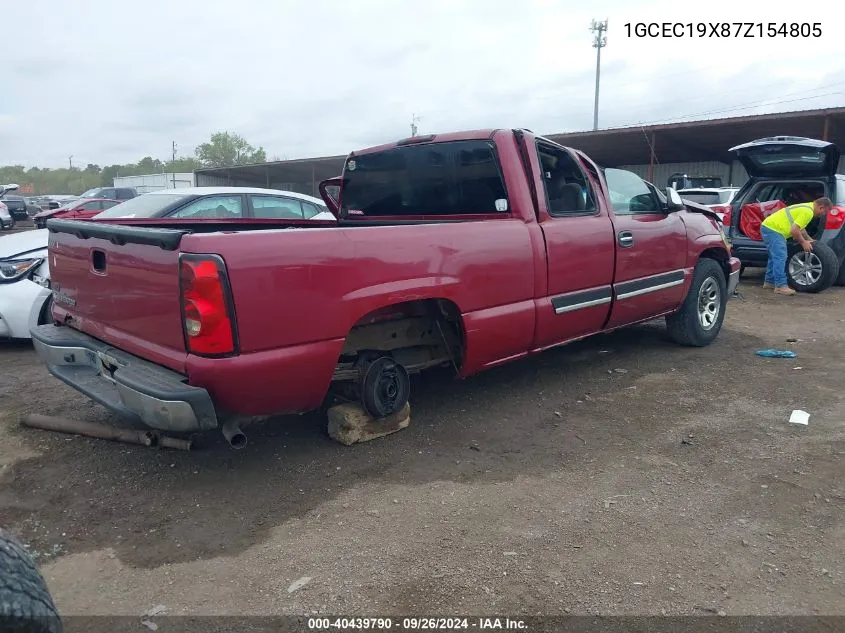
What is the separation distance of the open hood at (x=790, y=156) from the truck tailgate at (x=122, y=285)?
8638 mm

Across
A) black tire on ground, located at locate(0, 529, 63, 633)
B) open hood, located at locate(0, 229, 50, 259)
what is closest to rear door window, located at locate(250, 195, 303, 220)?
open hood, located at locate(0, 229, 50, 259)

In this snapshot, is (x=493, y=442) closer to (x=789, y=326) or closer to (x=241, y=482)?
(x=241, y=482)

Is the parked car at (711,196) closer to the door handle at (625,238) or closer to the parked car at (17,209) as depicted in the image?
the door handle at (625,238)

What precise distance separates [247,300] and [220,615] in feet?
4.30

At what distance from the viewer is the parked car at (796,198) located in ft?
30.3

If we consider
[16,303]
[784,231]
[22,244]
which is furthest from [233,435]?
[784,231]

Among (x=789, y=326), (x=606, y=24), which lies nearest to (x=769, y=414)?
(x=789, y=326)

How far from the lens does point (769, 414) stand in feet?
14.9

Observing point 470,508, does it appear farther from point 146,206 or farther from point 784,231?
point 784,231

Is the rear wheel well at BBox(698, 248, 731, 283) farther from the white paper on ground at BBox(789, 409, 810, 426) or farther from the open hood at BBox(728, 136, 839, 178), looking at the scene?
the open hood at BBox(728, 136, 839, 178)

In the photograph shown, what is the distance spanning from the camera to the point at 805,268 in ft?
31.9

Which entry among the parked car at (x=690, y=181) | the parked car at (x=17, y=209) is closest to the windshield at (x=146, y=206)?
the parked car at (x=690, y=181)

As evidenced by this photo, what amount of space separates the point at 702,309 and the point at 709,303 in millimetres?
127

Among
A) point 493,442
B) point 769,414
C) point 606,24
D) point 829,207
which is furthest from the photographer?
point 606,24
